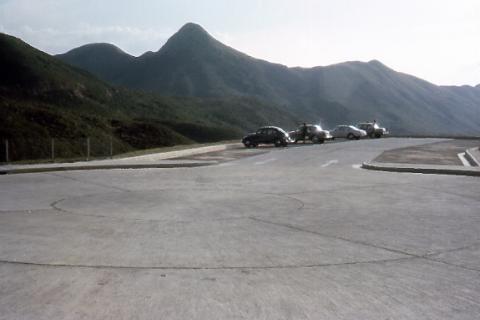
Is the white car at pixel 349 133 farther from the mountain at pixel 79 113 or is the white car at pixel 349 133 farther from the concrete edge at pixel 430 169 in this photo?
the concrete edge at pixel 430 169

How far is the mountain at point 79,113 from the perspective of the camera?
55.5 m

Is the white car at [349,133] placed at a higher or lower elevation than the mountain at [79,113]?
lower

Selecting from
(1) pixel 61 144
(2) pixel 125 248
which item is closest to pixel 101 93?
(1) pixel 61 144

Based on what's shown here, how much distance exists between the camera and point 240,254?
7707 mm

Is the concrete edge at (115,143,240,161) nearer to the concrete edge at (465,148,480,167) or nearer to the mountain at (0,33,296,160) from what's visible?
the concrete edge at (465,148,480,167)

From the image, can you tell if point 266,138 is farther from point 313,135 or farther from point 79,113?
point 79,113

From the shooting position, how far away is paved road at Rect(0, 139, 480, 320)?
5488 mm

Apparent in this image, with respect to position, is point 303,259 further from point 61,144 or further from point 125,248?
point 61,144

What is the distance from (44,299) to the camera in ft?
18.6

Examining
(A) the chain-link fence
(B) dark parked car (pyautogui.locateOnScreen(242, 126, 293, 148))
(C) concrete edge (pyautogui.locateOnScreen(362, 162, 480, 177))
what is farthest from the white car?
(C) concrete edge (pyautogui.locateOnScreen(362, 162, 480, 177))

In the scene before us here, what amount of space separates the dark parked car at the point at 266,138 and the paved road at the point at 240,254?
29503 mm

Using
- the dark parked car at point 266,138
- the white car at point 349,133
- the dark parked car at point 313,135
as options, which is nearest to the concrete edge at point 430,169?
the dark parked car at point 266,138

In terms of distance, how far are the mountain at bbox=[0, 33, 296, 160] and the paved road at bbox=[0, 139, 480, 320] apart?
1518 inches

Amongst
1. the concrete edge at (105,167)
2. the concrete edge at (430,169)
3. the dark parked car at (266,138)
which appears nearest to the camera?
the concrete edge at (430,169)
